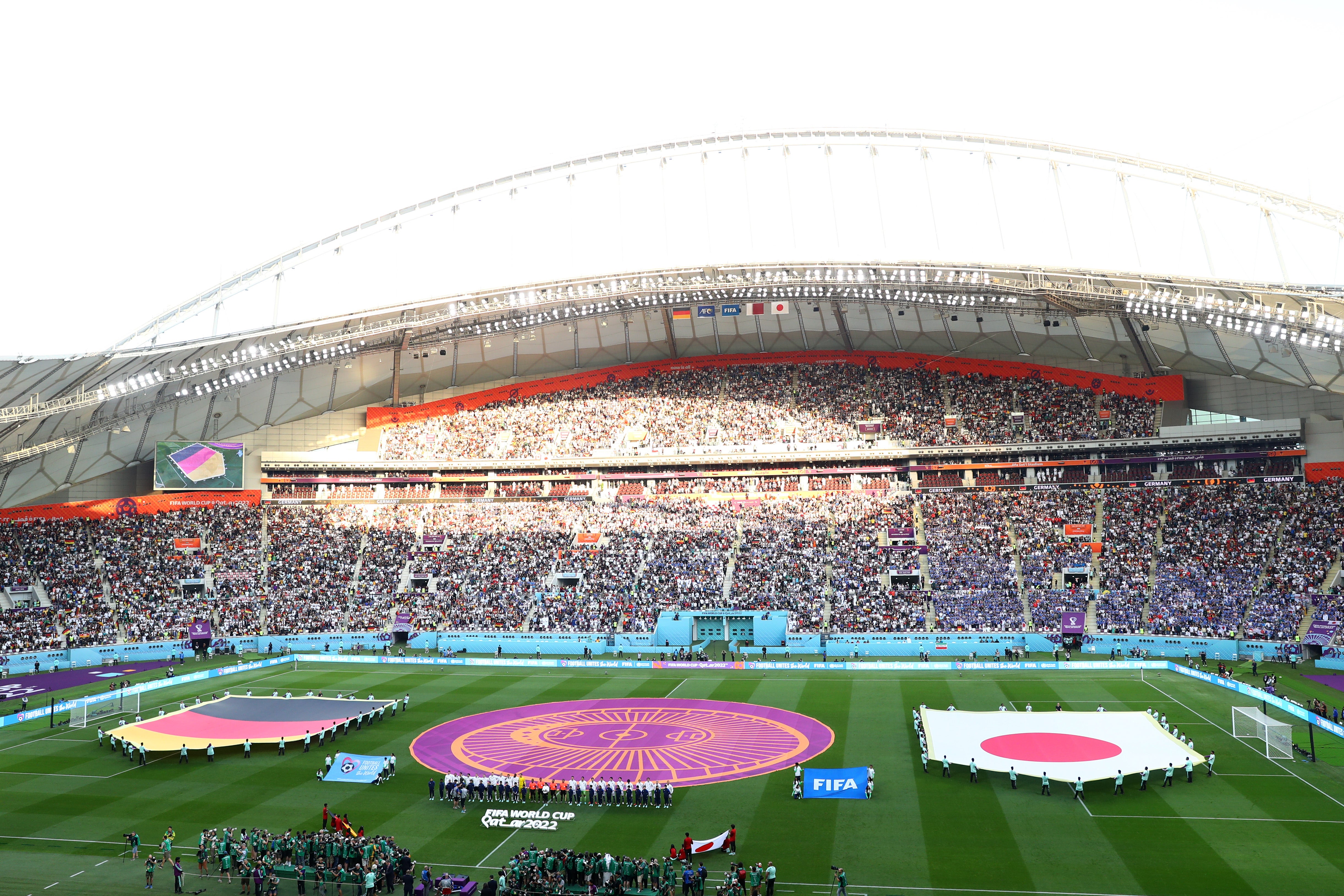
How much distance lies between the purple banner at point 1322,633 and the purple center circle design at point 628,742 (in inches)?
1055

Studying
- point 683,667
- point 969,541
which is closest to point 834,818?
point 683,667

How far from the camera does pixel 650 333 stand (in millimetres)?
72688

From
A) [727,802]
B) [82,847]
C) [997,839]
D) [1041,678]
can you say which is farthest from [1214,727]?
[82,847]

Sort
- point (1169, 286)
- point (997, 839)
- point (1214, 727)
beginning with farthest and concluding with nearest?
point (1169, 286) → point (1214, 727) → point (997, 839)

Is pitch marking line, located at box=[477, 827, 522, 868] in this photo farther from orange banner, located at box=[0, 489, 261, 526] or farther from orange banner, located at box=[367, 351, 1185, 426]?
orange banner, located at box=[367, 351, 1185, 426]

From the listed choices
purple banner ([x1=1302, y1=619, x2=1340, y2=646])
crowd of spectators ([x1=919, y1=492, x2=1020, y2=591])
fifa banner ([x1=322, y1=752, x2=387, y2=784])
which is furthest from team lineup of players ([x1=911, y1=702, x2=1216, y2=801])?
crowd of spectators ([x1=919, y1=492, x2=1020, y2=591])

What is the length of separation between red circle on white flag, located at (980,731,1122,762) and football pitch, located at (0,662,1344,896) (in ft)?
4.83

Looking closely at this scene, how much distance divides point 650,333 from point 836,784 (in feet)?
167

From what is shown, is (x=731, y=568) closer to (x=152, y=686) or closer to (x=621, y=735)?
(x=621, y=735)

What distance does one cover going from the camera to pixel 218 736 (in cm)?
3309

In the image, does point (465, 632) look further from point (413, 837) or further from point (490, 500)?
point (413, 837)

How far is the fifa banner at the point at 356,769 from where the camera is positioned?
28641 mm

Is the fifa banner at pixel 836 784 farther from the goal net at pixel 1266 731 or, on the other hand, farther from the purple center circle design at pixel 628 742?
the goal net at pixel 1266 731

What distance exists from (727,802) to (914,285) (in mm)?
37149
